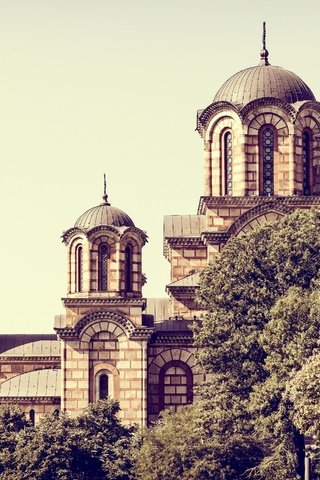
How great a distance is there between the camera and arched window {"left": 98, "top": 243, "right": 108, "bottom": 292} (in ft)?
253

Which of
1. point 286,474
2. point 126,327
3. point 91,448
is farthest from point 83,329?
point 286,474

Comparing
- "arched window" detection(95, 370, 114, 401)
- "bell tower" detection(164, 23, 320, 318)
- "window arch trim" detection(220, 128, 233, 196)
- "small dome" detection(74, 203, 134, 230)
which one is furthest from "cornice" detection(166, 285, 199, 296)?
"arched window" detection(95, 370, 114, 401)

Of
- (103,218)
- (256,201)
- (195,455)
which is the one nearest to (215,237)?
(256,201)

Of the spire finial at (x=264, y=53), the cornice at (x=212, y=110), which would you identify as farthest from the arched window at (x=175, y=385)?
the spire finial at (x=264, y=53)

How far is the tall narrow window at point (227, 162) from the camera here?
79.3m

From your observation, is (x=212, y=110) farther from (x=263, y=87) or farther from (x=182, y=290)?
(x=182, y=290)

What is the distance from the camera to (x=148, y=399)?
77.1 m

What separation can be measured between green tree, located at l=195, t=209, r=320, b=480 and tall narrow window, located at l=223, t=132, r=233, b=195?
867 cm

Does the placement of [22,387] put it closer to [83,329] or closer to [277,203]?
[83,329]

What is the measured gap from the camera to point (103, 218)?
3054 inches

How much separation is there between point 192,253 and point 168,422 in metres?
12.1

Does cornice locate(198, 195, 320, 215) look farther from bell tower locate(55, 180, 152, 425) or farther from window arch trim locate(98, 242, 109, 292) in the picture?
window arch trim locate(98, 242, 109, 292)

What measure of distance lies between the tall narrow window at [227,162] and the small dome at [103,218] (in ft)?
13.4

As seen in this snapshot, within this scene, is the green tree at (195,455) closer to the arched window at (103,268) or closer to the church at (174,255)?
the church at (174,255)
